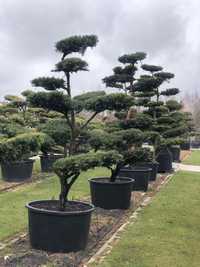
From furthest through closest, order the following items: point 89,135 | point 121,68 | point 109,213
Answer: point 121,68 < point 109,213 < point 89,135

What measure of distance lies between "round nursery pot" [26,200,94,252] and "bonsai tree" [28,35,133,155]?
1.05 m

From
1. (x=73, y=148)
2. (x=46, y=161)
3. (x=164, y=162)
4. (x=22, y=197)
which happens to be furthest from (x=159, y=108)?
(x=73, y=148)

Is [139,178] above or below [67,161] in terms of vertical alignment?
below

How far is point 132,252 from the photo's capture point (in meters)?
4.33

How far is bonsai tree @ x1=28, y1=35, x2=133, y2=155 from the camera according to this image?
15.5ft

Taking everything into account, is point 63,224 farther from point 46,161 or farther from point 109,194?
point 46,161

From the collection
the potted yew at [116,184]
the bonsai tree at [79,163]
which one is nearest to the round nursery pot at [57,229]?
the bonsai tree at [79,163]

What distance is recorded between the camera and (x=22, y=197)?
23.9 feet

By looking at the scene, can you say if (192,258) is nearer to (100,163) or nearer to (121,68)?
(100,163)

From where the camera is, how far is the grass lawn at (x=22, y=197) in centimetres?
525

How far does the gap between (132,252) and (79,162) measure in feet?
3.60

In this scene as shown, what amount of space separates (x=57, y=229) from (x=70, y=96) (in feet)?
5.15

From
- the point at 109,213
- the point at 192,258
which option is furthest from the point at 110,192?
the point at 192,258

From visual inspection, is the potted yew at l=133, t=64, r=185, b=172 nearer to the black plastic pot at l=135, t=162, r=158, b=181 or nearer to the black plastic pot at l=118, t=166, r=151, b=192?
the black plastic pot at l=135, t=162, r=158, b=181
